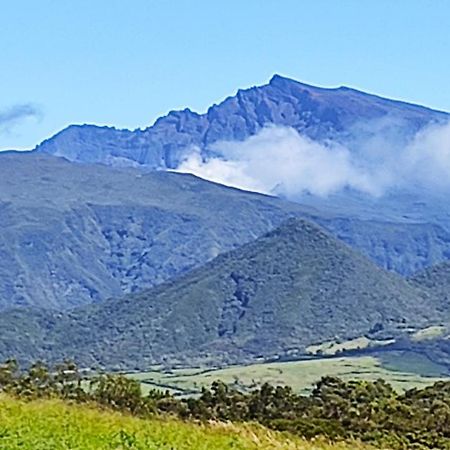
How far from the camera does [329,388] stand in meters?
80.0

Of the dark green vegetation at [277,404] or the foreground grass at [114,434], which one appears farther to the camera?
the dark green vegetation at [277,404]

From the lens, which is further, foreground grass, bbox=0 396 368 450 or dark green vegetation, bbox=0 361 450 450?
dark green vegetation, bbox=0 361 450 450

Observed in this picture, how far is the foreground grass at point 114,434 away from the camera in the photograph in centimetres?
1969

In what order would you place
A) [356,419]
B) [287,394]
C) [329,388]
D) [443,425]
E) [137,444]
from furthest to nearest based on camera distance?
[329,388]
[287,394]
[356,419]
[443,425]
[137,444]

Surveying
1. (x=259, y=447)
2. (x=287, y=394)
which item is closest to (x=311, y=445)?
(x=259, y=447)

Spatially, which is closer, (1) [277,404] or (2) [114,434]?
(2) [114,434]

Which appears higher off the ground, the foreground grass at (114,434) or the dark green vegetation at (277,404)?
the foreground grass at (114,434)

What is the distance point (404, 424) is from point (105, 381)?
21.5 metres

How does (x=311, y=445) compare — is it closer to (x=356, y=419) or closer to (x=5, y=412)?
(x=5, y=412)

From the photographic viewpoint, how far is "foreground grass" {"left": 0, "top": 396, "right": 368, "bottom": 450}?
775 inches

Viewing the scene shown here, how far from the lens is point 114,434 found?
20828mm

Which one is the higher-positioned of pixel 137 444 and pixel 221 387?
pixel 137 444

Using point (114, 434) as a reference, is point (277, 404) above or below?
below

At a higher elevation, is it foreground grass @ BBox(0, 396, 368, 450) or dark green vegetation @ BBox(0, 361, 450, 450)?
foreground grass @ BBox(0, 396, 368, 450)
